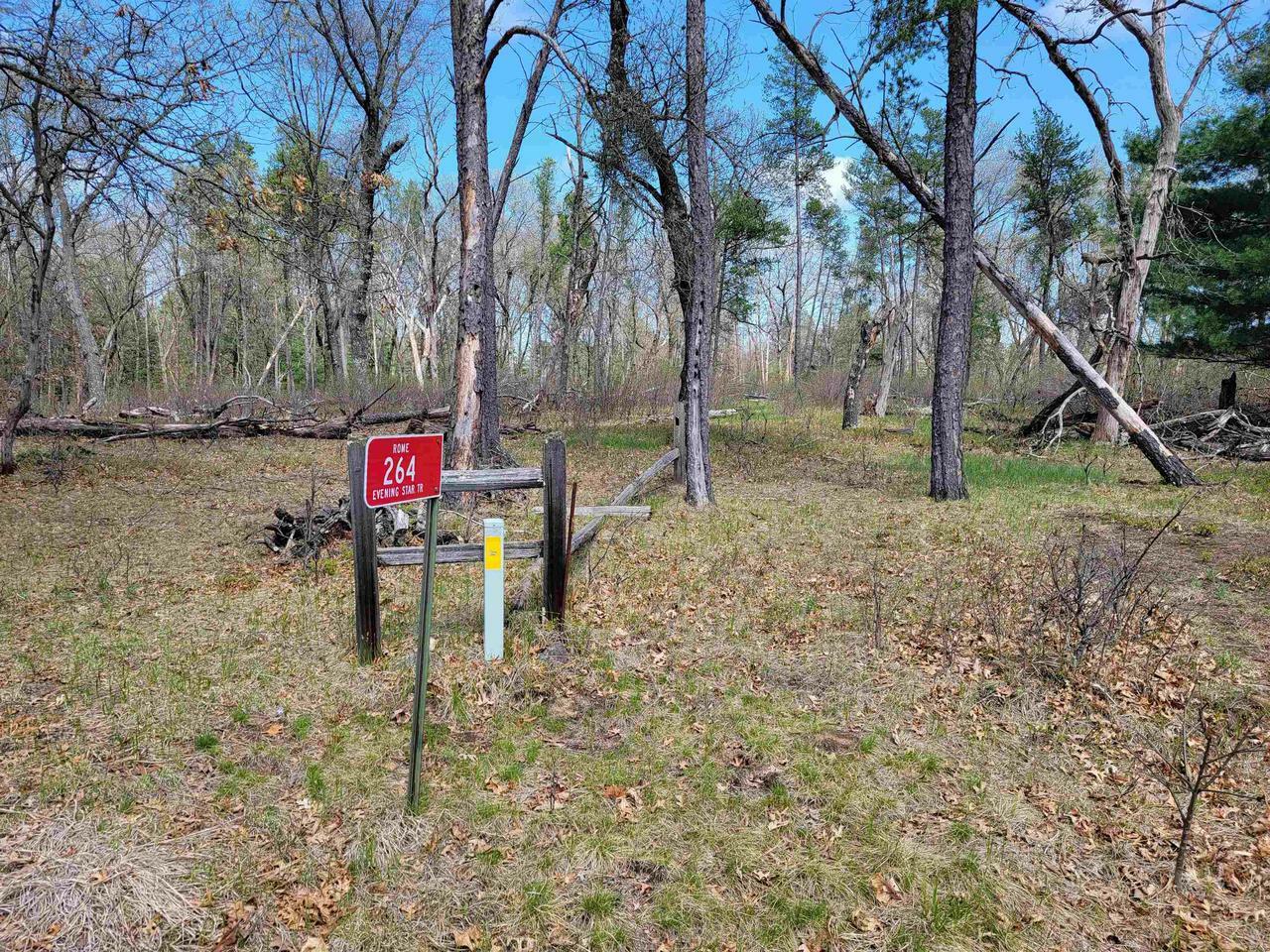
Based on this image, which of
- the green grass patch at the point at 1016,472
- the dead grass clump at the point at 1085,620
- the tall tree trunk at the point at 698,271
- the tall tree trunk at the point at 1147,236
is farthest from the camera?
the tall tree trunk at the point at 1147,236

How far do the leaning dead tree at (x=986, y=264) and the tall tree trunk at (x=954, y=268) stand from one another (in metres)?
0.40

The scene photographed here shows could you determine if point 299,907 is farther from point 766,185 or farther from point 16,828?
point 766,185

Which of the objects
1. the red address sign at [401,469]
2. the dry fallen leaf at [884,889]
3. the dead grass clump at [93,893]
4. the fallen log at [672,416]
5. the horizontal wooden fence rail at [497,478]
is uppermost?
the fallen log at [672,416]

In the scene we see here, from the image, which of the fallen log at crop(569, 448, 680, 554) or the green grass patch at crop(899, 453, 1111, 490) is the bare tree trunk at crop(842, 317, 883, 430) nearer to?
the green grass patch at crop(899, 453, 1111, 490)

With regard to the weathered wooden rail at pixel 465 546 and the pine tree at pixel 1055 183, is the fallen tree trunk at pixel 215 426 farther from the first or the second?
the pine tree at pixel 1055 183

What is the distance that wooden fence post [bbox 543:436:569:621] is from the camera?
5004 mm

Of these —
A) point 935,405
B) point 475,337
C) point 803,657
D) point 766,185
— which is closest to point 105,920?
point 803,657

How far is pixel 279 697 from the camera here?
4383mm

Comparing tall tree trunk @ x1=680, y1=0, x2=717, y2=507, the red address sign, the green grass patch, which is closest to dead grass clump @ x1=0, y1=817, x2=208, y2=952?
the red address sign

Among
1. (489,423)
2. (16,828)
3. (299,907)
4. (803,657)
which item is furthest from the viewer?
(489,423)

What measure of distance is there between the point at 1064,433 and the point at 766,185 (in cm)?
1084

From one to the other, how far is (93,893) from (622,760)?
7.98ft

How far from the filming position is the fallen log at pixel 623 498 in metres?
6.61

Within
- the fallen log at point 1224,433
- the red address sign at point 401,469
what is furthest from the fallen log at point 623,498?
the fallen log at point 1224,433
